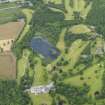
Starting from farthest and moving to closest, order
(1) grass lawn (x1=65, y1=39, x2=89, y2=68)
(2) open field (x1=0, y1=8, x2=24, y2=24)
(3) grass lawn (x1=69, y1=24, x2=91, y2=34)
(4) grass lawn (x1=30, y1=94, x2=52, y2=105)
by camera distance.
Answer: (2) open field (x1=0, y1=8, x2=24, y2=24), (3) grass lawn (x1=69, y1=24, x2=91, y2=34), (1) grass lawn (x1=65, y1=39, x2=89, y2=68), (4) grass lawn (x1=30, y1=94, x2=52, y2=105)

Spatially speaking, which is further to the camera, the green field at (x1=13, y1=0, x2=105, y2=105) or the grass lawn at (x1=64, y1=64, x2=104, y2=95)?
the grass lawn at (x1=64, y1=64, x2=104, y2=95)

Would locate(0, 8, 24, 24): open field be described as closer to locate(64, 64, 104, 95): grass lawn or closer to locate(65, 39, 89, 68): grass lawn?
locate(65, 39, 89, 68): grass lawn

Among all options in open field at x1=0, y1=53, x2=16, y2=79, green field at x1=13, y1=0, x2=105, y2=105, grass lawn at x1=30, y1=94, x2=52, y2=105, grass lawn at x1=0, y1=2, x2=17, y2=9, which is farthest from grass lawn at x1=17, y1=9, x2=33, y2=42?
grass lawn at x1=30, y1=94, x2=52, y2=105

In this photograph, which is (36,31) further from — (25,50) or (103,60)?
(103,60)

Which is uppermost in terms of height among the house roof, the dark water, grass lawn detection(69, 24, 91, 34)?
the house roof

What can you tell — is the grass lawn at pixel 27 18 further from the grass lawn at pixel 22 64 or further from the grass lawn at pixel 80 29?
the grass lawn at pixel 80 29

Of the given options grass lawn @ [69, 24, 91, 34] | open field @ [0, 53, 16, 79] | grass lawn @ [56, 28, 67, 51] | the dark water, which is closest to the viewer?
open field @ [0, 53, 16, 79]

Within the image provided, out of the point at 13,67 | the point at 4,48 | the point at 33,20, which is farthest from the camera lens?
the point at 33,20

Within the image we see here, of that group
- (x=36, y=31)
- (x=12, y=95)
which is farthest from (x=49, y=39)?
(x=12, y=95)
